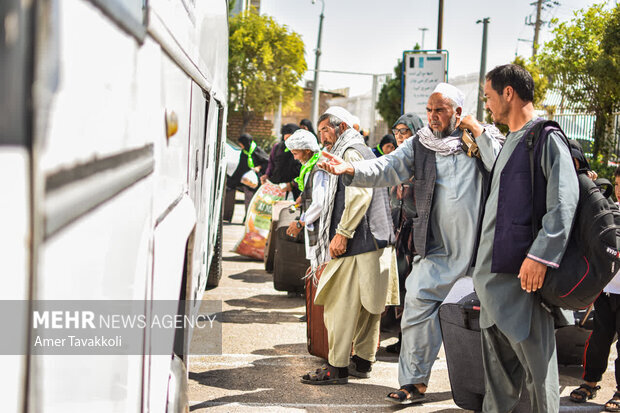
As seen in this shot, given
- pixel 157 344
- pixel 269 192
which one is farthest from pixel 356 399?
pixel 269 192

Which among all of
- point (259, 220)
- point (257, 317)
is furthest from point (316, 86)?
point (257, 317)

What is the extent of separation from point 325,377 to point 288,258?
2439 mm

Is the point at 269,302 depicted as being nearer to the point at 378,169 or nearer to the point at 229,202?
the point at 378,169

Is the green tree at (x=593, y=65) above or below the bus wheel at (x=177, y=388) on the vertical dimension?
above

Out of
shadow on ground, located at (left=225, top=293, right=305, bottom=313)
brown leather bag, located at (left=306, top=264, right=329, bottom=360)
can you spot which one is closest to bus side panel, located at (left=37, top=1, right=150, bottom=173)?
brown leather bag, located at (left=306, top=264, right=329, bottom=360)

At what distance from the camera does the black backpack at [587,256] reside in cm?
284

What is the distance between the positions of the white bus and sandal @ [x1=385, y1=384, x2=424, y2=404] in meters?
2.57

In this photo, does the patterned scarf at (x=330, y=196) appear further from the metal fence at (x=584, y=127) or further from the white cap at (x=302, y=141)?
the metal fence at (x=584, y=127)

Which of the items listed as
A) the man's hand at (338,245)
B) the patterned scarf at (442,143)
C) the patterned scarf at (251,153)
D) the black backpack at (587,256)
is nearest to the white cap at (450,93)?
the patterned scarf at (442,143)

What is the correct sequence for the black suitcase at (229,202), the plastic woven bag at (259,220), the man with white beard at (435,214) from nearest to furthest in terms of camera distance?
the man with white beard at (435,214) → the plastic woven bag at (259,220) → the black suitcase at (229,202)

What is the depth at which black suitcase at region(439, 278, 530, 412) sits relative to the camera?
371 cm

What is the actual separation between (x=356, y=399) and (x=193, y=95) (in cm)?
233

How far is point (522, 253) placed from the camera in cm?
A: 304

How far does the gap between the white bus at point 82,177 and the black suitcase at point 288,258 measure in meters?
5.00
